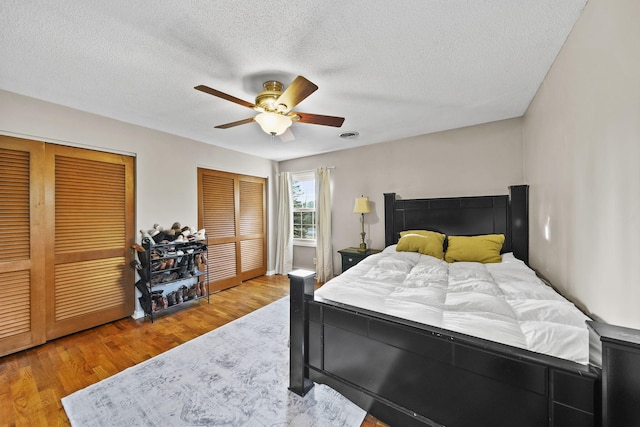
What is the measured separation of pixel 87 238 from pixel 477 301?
145 inches

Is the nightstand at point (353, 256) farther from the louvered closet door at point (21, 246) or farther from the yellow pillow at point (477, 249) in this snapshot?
the louvered closet door at point (21, 246)

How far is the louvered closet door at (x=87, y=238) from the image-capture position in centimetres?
251

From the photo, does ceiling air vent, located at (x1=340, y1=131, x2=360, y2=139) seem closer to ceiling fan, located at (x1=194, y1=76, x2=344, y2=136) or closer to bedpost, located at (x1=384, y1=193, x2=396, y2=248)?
bedpost, located at (x1=384, y1=193, x2=396, y2=248)

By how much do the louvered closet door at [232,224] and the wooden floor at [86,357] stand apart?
2.46 ft

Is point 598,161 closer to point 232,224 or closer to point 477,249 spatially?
point 477,249

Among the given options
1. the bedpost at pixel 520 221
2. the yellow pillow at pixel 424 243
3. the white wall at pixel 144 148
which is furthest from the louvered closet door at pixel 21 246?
the bedpost at pixel 520 221

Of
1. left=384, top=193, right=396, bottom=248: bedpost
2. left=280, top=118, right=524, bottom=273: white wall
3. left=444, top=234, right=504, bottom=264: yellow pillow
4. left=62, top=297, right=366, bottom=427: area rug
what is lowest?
left=62, top=297, right=366, bottom=427: area rug

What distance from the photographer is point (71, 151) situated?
2617mm

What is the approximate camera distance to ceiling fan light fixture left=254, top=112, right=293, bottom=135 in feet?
6.71

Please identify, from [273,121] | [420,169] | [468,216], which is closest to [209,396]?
[273,121]

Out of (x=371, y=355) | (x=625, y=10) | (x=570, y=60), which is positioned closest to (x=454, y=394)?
(x=371, y=355)

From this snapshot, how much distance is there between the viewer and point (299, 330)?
1.71 metres

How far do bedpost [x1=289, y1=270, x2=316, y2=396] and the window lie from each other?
3.12 metres

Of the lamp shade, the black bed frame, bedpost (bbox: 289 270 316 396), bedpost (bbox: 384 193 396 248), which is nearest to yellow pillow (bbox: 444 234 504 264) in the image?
bedpost (bbox: 384 193 396 248)
